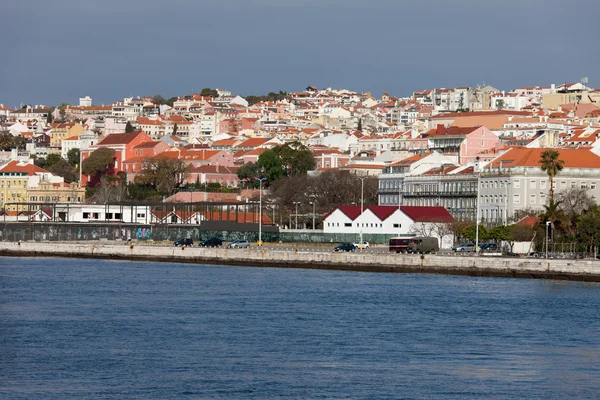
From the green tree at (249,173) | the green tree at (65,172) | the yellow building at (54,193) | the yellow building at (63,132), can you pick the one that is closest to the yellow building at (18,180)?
the yellow building at (54,193)

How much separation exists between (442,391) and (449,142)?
75.9 meters

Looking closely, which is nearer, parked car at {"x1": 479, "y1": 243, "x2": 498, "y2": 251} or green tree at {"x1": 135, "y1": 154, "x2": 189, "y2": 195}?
parked car at {"x1": 479, "y1": 243, "x2": 498, "y2": 251}

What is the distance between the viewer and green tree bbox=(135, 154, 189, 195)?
116938 mm

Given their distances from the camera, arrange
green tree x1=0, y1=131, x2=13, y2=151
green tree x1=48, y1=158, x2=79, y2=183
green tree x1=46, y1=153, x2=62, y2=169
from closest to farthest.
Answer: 1. green tree x1=48, y1=158, x2=79, y2=183
2. green tree x1=46, y1=153, x2=62, y2=169
3. green tree x1=0, y1=131, x2=13, y2=151

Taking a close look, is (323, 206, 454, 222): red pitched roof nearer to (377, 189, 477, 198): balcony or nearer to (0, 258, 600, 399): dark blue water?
(377, 189, 477, 198): balcony

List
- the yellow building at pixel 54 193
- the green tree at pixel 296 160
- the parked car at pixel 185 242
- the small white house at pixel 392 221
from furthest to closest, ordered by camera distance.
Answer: the yellow building at pixel 54 193, the green tree at pixel 296 160, the small white house at pixel 392 221, the parked car at pixel 185 242

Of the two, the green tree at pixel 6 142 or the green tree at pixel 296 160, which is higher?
the green tree at pixel 6 142

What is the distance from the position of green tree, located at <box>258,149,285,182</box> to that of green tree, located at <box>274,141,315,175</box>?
713 millimetres

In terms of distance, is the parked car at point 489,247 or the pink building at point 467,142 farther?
the pink building at point 467,142

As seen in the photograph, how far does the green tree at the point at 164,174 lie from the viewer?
116938mm

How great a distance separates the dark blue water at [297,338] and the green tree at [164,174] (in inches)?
2571

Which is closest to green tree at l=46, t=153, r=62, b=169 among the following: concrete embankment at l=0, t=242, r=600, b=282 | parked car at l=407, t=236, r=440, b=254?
concrete embankment at l=0, t=242, r=600, b=282

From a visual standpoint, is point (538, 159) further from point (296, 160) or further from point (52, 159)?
point (52, 159)

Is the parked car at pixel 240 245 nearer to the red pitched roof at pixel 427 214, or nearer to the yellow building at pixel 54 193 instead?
the red pitched roof at pixel 427 214
